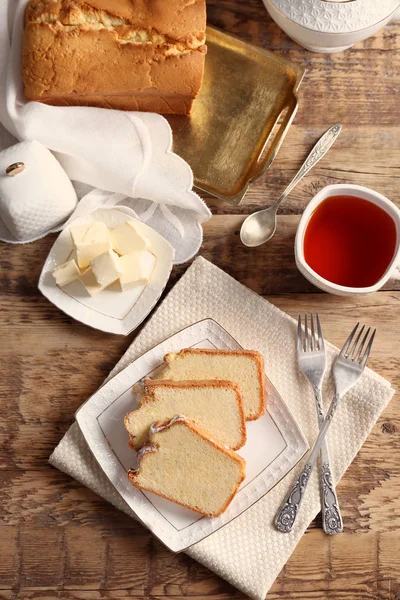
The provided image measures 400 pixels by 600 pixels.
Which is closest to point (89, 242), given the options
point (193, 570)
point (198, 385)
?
point (198, 385)

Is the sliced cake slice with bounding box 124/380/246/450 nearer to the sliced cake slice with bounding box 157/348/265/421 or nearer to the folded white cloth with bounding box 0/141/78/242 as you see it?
the sliced cake slice with bounding box 157/348/265/421

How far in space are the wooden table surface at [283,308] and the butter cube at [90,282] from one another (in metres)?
0.12

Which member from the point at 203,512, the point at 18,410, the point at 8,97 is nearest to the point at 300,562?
the point at 203,512

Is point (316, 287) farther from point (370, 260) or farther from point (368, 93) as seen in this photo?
point (368, 93)

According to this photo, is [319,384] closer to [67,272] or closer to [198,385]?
[198,385]

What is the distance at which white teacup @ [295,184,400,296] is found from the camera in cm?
157

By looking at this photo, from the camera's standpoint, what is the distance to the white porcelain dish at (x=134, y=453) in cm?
162

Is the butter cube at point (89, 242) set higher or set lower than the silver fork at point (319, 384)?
higher

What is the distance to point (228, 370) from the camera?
165cm

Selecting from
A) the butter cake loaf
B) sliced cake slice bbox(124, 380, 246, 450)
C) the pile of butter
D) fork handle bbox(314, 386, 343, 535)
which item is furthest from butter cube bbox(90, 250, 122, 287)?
fork handle bbox(314, 386, 343, 535)

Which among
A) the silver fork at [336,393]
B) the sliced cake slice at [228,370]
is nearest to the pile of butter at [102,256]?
the sliced cake slice at [228,370]

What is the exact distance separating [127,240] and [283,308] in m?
0.41

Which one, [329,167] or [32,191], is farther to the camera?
[329,167]

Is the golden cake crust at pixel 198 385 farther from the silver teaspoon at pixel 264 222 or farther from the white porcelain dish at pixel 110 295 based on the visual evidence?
the silver teaspoon at pixel 264 222
